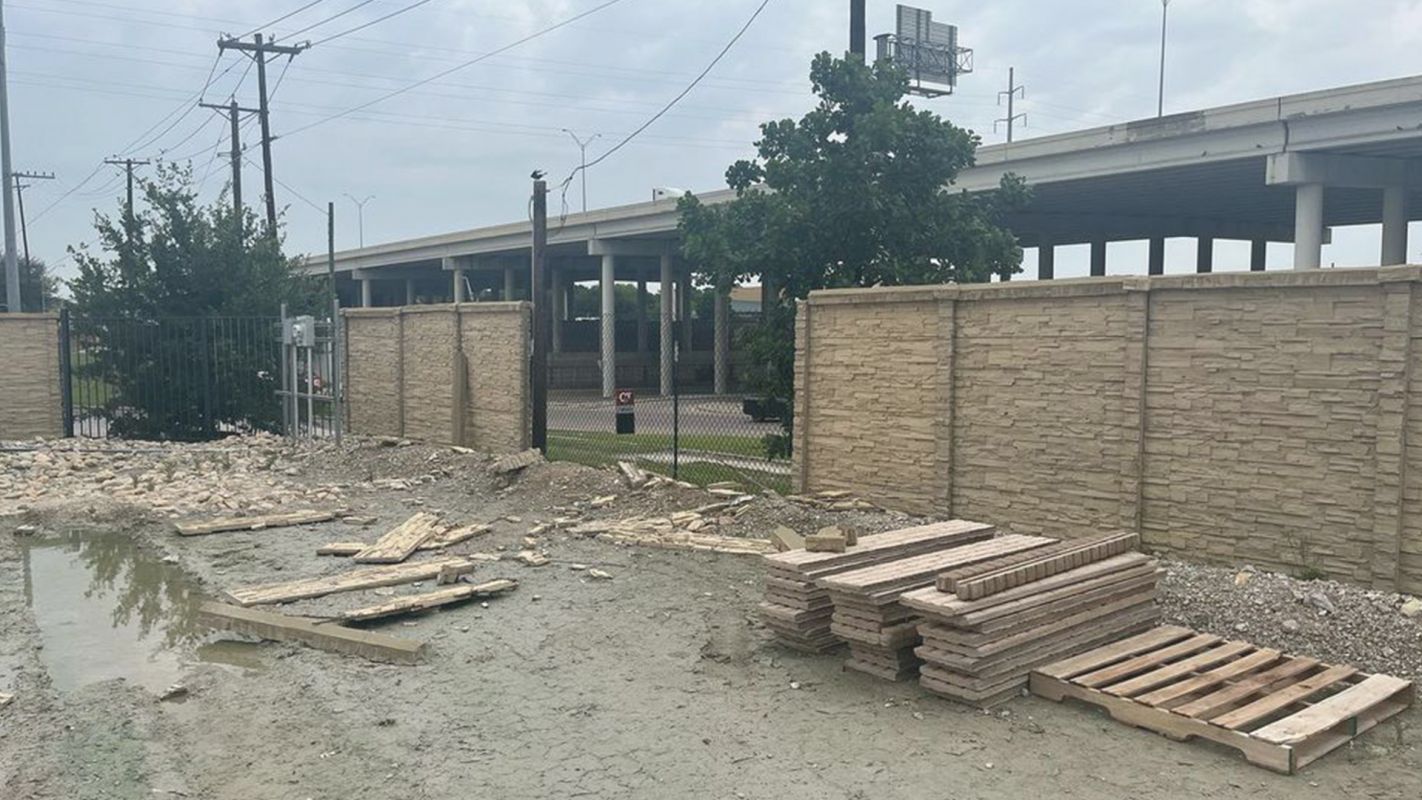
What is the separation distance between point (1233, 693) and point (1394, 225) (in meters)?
23.0

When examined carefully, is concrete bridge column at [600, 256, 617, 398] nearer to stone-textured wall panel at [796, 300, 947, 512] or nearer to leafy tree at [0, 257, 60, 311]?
stone-textured wall panel at [796, 300, 947, 512]

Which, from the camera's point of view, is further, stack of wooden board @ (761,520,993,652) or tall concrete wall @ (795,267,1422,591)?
tall concrete wall @ (795,267,1422,591)

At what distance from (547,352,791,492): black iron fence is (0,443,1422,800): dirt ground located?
4075mm

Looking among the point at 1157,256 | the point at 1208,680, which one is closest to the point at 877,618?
the point at 1208,680

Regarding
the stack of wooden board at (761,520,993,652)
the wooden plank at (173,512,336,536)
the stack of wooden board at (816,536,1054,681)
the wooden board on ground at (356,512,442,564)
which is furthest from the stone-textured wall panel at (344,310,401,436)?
the stack of wooden board at (816,536,1054,681)

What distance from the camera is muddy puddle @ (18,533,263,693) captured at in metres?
7.50

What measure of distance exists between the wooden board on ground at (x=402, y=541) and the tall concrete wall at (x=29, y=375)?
12.4m

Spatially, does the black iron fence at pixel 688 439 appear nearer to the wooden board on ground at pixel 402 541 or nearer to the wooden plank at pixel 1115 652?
the wooden board on ground at pixel 402 541

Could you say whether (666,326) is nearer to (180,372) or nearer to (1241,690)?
(180,372)

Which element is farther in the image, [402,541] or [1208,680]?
[402,541]

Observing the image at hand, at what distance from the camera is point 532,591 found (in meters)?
9.42

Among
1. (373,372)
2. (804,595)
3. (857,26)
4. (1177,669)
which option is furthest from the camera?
(373,372)

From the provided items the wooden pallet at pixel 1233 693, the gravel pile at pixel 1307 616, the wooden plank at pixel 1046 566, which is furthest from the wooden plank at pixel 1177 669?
the wooden plank at pixel 1046 566

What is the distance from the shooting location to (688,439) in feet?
68.4
